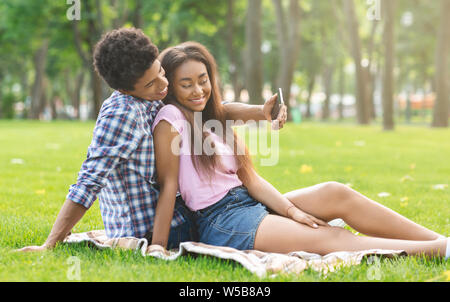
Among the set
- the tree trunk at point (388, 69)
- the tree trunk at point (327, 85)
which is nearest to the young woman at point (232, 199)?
the tree trunk at point (388, 69)

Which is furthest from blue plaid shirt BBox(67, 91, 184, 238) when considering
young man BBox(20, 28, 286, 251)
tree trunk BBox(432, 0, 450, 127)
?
tree trunk BBox(432, 0, 450, 127)

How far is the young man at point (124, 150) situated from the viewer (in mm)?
3182

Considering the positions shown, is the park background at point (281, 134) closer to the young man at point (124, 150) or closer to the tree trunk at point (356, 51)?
the tree trunk at point (356, 51)

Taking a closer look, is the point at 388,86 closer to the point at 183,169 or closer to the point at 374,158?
the point at 374,158

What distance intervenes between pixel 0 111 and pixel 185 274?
34.8m

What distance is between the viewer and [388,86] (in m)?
16.8

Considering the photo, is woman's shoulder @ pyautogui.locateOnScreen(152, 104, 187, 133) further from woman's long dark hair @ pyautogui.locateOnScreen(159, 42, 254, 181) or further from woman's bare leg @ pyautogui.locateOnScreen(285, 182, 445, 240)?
woman's bare leg @ pyautogui.locateOnScreen(285, 182, 445, 240)

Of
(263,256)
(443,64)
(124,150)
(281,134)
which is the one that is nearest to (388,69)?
(443,64)

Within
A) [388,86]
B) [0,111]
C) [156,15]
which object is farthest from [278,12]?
[0,111]

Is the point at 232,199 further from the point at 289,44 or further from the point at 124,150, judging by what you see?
the point at 289,44

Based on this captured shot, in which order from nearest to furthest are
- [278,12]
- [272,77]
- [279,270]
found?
[279,270] < [278,12] < [272,77]

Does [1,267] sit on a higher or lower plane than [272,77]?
lower

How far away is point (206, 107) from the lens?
3.65m

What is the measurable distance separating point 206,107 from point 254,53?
13.3 meters
